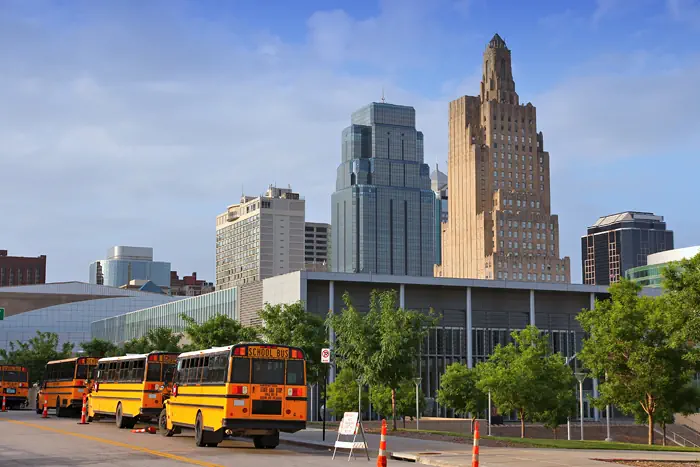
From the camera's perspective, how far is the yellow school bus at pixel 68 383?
51094 millimetres

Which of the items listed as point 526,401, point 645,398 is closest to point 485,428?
point 526,401

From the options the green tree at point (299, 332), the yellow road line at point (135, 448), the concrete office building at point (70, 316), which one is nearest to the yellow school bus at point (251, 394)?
the yellow road line at point (135, 448)

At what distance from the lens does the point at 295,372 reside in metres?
29.2

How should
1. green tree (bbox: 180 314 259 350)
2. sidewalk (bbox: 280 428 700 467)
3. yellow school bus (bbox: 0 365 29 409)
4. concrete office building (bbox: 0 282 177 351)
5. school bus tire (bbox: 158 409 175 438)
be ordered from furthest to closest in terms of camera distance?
concrete office building (bbox: 0 282 177 351) < yellow school bus (bbox: 0 365 29 409) < green tree (bbox: 180 314 259 350) < school bus tire (bbox: 158 409 175 438) < sidewalk (bbox: 280 428 700 467)

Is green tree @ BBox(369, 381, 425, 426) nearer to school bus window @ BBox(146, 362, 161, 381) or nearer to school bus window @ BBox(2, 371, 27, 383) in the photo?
school bus window @ BBox(146, 362, 161, 381)

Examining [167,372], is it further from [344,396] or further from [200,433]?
[344,396]

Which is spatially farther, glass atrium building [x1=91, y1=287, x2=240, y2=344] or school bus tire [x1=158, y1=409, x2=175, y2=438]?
glass atrium building [x1=91, y1=287, x2=240, y2=344]

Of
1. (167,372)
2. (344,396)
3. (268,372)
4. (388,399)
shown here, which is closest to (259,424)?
(268,372)

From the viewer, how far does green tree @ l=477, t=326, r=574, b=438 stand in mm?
49781

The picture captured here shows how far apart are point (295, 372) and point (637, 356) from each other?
15515 mm

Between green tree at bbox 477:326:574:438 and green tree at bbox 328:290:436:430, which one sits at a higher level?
green tree at bbox 328:290:436:430

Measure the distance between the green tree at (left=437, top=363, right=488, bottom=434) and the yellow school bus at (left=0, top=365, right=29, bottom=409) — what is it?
28.0m

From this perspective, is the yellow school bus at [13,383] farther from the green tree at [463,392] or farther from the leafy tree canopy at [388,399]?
the green tree at [463,392]

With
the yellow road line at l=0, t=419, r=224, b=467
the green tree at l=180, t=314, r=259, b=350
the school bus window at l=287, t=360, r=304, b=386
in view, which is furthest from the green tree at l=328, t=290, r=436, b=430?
the green tree at l=180, t=314, r=259, b=350
